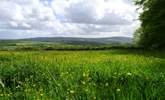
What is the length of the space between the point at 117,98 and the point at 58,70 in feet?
22.9

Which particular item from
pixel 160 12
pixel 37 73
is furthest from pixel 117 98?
pixel 160 12

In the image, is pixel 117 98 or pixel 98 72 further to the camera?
pixel 98 72

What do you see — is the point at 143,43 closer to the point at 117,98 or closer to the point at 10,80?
the point at 10,80

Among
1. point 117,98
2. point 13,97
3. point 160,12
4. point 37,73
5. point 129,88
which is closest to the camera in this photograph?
point 117,98

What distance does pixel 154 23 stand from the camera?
64.4 m

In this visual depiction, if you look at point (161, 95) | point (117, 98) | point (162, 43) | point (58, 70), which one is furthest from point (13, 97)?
point (162, 43)

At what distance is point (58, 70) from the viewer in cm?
1565

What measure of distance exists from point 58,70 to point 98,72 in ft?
8.08

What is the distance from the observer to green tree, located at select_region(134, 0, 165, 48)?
6356cm

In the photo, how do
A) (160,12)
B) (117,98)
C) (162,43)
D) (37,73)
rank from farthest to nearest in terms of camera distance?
(162,43) → (160,12) → (37,73) → (117,98)

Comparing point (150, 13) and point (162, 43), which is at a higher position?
point (150, 13)

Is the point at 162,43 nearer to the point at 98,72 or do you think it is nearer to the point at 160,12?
the point at 160,12

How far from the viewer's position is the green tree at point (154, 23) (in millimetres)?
63562

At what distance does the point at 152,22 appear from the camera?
214 ft
